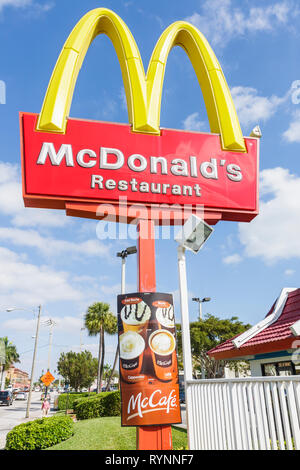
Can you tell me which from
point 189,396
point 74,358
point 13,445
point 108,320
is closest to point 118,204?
point 189,396

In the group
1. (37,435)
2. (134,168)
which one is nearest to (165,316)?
(134,168)

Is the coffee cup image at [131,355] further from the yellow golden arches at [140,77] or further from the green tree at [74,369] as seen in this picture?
the green tree at [74,369]

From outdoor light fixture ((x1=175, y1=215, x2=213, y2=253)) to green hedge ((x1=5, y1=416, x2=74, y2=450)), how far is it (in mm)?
10672

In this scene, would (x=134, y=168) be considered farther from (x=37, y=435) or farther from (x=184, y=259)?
(x=37, y=435)

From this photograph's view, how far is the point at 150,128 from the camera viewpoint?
8.36 meters

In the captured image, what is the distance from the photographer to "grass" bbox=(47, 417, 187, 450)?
37.2ft

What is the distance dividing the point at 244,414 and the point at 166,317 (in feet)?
8.37

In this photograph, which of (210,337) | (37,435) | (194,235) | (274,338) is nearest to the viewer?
(194,235)

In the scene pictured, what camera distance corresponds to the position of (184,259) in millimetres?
6340

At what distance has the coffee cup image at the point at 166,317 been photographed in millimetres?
6895

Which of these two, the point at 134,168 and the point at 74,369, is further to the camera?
the point at 74,369

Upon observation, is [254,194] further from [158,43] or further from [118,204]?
[158,43]

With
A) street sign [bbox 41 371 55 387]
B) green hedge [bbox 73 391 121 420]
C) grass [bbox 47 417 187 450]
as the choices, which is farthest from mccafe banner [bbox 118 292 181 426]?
street sign [bbox 41 371 55 387]

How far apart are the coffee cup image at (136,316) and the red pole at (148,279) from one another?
762mm
